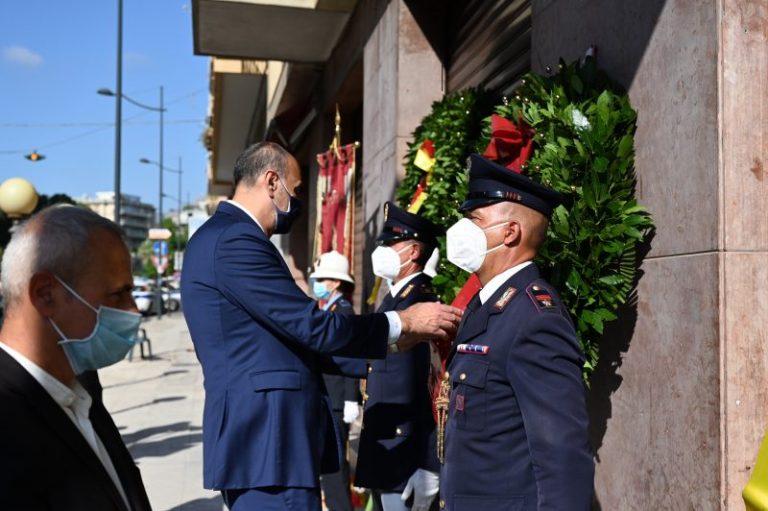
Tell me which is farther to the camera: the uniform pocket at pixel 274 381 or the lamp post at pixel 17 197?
the lamp post at pixel 17 197

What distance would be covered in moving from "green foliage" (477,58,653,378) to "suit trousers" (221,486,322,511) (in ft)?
3.96

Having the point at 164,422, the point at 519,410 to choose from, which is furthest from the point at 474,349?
the point at 164,422

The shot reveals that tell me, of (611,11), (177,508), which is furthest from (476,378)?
(177,508)

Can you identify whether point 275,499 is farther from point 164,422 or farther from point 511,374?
point 164,422

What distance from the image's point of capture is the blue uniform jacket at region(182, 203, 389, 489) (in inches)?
118

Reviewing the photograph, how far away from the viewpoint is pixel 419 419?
13.7ft

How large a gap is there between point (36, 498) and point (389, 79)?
623cm

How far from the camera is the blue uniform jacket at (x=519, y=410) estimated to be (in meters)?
2.35

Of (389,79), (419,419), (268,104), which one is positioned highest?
(268,104)

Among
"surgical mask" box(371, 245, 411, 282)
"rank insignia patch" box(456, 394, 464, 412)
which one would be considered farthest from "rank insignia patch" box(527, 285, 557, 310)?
"surgical mask" box(371, 245, 411, 282)

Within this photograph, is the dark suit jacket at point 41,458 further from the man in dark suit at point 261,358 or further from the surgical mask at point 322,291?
the surgical mask at point 322,291

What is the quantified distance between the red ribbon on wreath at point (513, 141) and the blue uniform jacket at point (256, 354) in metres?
1.05

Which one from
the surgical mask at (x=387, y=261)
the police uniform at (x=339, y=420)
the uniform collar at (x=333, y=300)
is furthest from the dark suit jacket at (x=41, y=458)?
the uniform collar at (x=333, y=300)

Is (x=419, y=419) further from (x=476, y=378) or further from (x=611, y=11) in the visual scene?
(x=611, y=11)
